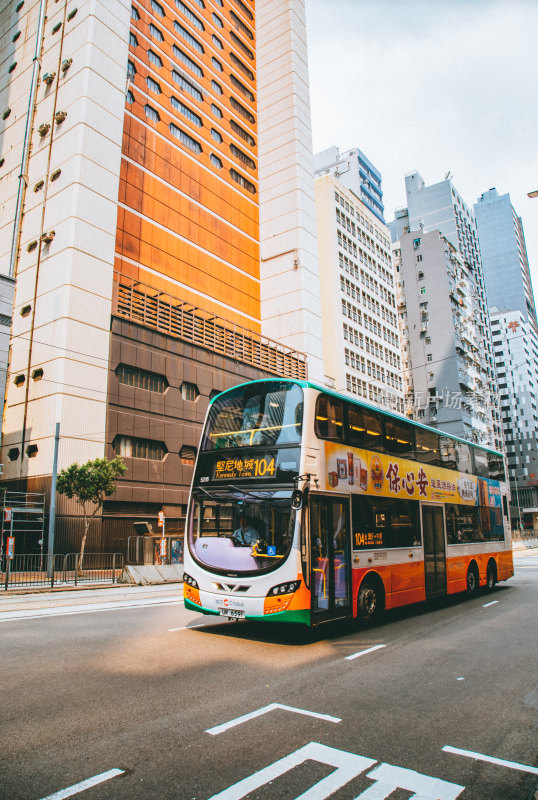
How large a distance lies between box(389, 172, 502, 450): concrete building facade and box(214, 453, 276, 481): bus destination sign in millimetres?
65019

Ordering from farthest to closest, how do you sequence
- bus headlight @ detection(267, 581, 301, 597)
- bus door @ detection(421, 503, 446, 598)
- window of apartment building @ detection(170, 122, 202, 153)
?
window of apartment building @ detection(170, 122, 202, 153)
bus door @ detection(421, 503, 446, 598)
bus headlight @ detection(267, 581, 301, 597)

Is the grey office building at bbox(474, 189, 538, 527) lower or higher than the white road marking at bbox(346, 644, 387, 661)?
higher

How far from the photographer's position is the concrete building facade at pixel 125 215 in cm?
2903

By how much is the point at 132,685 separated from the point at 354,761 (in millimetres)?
2796

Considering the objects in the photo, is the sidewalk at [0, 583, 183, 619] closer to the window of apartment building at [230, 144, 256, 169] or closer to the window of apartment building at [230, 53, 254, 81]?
the window of apartment building at [230, 144, 256, 169]

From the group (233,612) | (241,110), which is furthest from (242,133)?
(233,612)

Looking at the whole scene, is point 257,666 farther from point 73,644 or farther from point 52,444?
point 52,444

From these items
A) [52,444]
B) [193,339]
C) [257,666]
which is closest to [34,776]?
[257,666]

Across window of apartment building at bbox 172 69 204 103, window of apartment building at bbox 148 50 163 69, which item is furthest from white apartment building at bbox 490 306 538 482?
window of apartment building at bbox 148 50 163 69

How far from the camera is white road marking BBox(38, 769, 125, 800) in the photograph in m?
3.17

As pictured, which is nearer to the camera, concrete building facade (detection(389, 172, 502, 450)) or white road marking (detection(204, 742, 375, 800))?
white road marking (detection(204, 742, 375, 800))

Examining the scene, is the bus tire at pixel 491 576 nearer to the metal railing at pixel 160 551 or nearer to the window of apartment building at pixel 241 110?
the metal railing at pixel 160 551

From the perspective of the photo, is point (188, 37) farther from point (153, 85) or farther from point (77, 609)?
point (77, 609)

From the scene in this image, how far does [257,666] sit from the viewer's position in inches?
255
